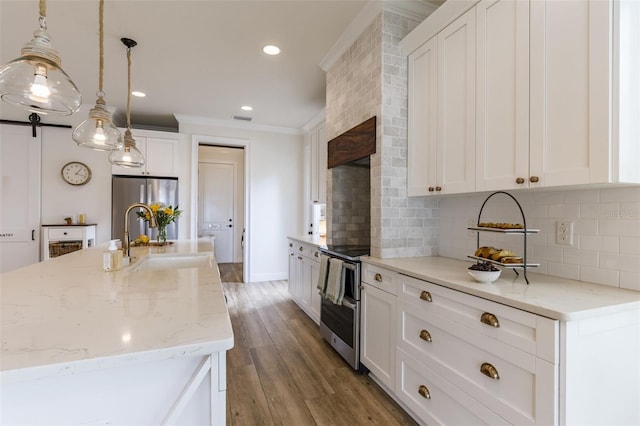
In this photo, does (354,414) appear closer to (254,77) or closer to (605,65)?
(605,65)

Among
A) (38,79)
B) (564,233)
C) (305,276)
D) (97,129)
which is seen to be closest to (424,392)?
(564,233)

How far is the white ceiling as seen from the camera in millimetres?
2304

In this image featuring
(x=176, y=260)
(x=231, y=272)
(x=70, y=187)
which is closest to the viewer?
(x=176, y=260)

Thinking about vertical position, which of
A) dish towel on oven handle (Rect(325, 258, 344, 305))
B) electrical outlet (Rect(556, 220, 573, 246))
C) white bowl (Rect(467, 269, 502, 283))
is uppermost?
electrical outlet (Rect(556, 220, 573, 246))

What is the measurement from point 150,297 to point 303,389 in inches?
56.9

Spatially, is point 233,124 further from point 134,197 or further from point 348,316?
point 348,316

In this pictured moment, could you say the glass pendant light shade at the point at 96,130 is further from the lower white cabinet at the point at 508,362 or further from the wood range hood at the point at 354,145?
the lower white cabinet at the point at 508,362

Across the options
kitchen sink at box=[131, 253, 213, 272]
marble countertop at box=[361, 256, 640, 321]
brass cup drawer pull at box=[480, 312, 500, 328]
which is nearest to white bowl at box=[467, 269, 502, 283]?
marble countertop at box=[361, 256, 640, 321]

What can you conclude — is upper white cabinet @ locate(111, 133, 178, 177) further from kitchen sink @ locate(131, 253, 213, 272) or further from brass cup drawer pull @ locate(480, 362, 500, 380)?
brass cup drawer pull @ locate(480, 362, 500, 380)

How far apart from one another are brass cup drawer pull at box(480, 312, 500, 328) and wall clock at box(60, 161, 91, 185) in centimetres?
512

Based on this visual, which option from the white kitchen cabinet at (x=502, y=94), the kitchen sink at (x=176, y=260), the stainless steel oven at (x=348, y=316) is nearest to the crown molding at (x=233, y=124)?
the kitchen sink at (x=176, y=260)

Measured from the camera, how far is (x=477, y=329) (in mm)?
1363

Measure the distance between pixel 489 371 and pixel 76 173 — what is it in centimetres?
531

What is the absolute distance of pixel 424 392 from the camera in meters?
1.66
